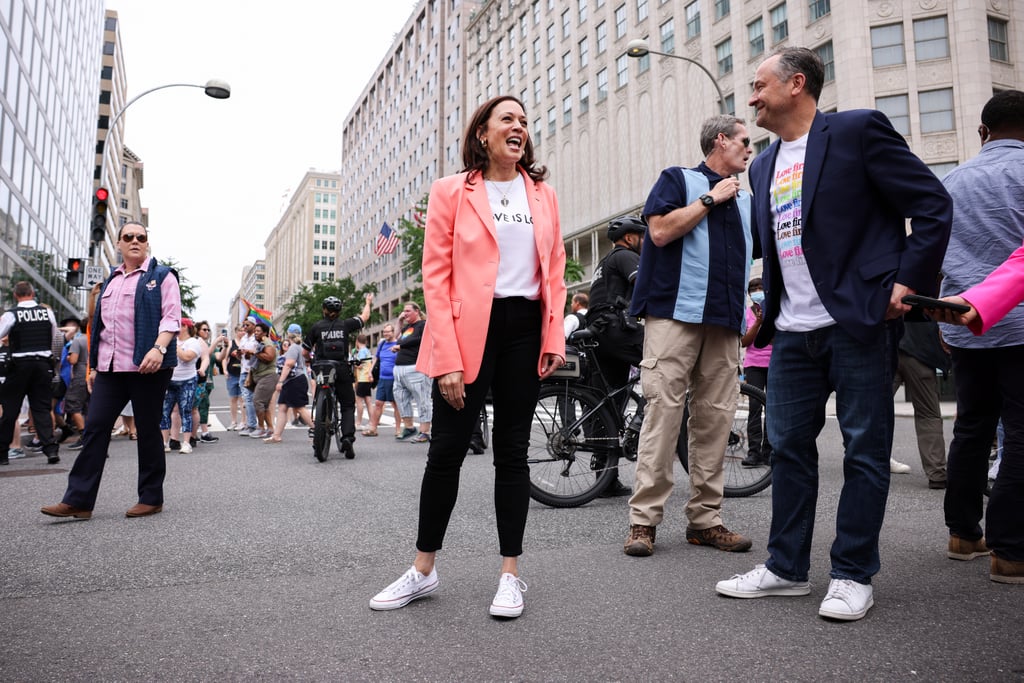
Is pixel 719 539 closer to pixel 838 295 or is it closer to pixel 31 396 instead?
pixel 838 295

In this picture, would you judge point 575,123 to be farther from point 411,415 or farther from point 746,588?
point 746,588

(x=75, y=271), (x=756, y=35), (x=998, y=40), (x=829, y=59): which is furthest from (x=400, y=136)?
(x=75, y=271)

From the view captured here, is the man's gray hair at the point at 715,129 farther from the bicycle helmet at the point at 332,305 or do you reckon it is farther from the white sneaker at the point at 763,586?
the bicycle helmet at the point at 332,305

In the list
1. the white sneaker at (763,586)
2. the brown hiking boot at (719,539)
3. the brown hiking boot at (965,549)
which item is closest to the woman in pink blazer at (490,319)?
the white sneaker at (763,586)

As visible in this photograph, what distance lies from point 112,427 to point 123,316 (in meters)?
0.75

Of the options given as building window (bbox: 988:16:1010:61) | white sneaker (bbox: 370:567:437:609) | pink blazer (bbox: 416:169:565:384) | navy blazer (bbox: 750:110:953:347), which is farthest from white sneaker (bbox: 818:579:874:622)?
building window (bbox: 988:16:1010:61)

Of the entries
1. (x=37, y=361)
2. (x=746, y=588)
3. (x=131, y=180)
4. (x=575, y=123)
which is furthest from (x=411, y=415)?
(x=131, y=180)

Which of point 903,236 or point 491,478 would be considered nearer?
point 903,236

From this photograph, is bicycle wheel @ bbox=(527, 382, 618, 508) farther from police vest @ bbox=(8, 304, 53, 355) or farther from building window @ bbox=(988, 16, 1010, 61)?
building window @ bbox=(988, 16, 1010, 61)

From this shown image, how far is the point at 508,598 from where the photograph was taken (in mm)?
2770

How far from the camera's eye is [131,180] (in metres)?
101

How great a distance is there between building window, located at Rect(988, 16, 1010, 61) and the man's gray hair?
99.4 ft

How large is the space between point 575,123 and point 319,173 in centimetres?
10968

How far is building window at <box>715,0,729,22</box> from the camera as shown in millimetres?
33816
